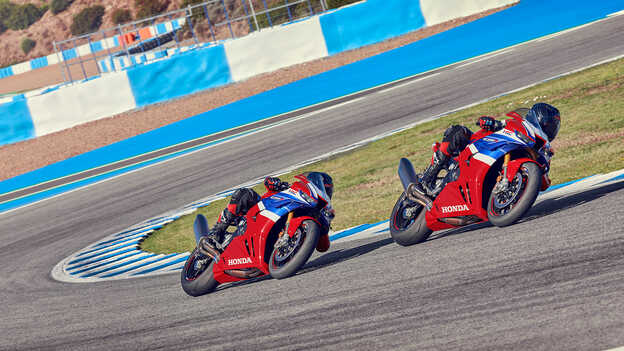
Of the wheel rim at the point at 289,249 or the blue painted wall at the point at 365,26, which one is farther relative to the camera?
the blue painted wall at the point at 365,26

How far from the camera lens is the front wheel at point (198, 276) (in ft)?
21.4

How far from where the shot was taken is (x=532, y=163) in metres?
5.55

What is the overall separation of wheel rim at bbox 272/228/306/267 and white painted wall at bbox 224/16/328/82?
18.0 meters

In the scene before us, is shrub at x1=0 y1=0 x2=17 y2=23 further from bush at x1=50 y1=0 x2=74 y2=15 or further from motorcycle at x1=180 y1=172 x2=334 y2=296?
motorcycle at x1=180 y1=172 x2=334 y2=296

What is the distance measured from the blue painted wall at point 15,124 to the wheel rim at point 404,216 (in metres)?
18.8

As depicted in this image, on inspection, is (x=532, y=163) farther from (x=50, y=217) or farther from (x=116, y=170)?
(x=116, y=170)

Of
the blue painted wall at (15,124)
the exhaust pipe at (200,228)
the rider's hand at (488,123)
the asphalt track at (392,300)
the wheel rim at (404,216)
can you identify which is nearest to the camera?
the asphalt track at (392,300)

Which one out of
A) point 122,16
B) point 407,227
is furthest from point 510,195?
point 122,16

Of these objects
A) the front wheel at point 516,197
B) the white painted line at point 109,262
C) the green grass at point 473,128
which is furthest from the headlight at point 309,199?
the white painted line at point 109,262

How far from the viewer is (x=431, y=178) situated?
6289 mm

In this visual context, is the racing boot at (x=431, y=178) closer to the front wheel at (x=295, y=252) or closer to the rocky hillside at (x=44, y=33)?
the front wheel at (x=295, y=252)

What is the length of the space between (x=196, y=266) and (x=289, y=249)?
111cm

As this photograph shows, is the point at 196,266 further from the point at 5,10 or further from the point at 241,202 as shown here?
the point at 5,10

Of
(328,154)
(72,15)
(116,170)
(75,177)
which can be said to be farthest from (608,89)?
(72,15)
